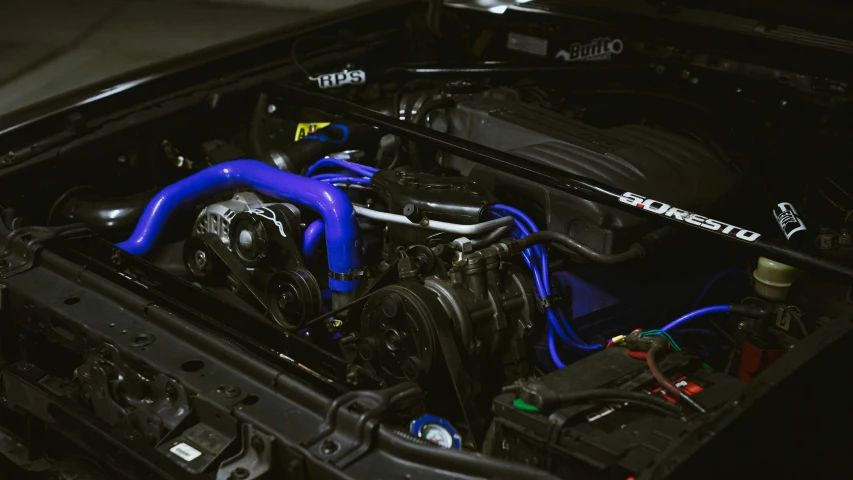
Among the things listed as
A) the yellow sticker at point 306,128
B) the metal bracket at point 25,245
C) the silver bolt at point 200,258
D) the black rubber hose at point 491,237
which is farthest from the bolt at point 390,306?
the yellow sticker at point 306,128

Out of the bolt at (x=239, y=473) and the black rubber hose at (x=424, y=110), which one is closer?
the bolt at (x=239, y=473)

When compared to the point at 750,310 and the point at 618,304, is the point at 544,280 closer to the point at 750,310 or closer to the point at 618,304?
the point at 618,304

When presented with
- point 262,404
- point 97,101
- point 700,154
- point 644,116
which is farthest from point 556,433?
point 97,101

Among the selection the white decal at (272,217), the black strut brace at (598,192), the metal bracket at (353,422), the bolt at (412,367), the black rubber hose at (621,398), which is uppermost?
the black strut brace at (598,192)

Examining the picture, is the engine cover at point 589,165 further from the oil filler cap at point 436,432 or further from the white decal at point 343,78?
the oil filler cap at point 436,432

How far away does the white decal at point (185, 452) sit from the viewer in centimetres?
171

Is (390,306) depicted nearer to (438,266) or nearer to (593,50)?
(438,266)

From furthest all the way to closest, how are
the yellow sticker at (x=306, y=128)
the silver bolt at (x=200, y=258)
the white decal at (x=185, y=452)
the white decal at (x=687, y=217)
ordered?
the yellow sticker at (x=306, y=128) → the silver bolt at (x=200, y=258) → the white decal at (x=687, y=217) → the white decal at (x=185, y=452)

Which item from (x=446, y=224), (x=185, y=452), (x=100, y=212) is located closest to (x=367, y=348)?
(x=446, y=224)

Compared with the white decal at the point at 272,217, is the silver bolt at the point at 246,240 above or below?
below

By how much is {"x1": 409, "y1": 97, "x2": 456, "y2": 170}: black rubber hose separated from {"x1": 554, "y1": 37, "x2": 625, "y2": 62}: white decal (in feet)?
1.56

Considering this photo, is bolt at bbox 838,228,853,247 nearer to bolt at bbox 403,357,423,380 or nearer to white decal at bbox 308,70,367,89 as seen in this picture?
bolt at bbox 403,357,423,380

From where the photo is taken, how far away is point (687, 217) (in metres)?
1.90

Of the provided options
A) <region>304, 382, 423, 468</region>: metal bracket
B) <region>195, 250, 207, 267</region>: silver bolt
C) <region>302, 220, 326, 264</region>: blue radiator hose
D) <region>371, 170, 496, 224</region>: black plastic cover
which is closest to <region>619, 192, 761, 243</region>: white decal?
<region>371, 170, 496, 224</region>: black plastic cover
